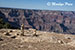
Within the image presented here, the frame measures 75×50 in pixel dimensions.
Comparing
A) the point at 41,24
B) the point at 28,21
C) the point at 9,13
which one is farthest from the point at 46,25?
the point at 9,13

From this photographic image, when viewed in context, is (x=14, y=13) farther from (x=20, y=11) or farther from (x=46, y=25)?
(x=46, y=25)

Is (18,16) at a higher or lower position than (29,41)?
lower

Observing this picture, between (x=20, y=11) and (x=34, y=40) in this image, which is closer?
(x=34, y=40)

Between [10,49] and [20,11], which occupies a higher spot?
[10,49]

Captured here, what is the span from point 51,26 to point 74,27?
36.7 metres

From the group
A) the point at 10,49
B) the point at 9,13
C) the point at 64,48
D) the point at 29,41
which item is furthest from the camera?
the point at 9,13

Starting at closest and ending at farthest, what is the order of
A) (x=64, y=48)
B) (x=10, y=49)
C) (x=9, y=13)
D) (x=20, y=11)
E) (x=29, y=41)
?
1. (x=10, y=49)
2. (x=64, y=48)
3. (x=29, y=41)
4. (x=9, y=13)
5. (x=20, y=11)

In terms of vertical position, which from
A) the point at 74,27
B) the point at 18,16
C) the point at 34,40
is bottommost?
the point at 74,27

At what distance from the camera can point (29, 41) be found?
17.7 m

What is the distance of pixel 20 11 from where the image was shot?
188m

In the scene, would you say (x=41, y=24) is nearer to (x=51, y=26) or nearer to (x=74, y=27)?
(x=51, y=26)

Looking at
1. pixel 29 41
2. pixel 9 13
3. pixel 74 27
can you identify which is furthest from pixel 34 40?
pixel 74 27

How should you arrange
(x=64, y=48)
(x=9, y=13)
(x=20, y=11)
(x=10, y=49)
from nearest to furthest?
1. (x=10, y=49)
2. (x=64, y=48)
3. (x=9, y=13)
4. (x=20, y=11)

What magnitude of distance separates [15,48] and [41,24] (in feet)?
563
